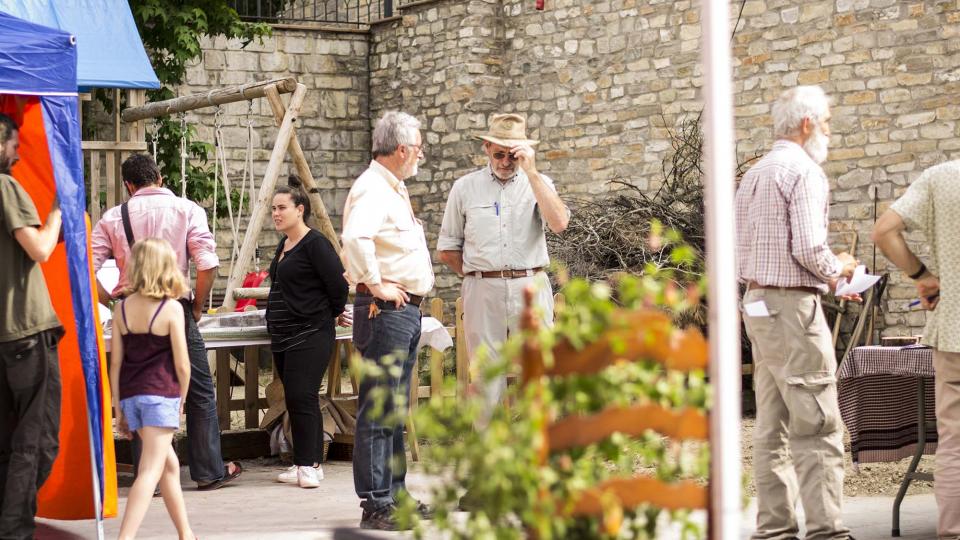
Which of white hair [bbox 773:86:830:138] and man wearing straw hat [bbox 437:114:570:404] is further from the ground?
white hair [bbox 773:86:830:138]

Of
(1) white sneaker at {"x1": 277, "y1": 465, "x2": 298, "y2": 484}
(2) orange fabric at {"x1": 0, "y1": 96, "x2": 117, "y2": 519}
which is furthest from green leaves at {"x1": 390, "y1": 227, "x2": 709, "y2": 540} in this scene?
(1) white sneaker at {"x1": 277, "y1": 465, "x2": 298, "y2": 484}

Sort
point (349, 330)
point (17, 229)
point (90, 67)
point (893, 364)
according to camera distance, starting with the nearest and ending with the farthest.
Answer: point (17, 229) → point (893, 364) → point (349, 330) → point (90, 67)

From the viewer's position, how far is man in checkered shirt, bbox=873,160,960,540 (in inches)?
194

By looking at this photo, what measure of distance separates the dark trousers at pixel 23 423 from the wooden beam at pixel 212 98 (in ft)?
12.7

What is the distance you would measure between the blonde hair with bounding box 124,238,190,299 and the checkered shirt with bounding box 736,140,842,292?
88.4 inches

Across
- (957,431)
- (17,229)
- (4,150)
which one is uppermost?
(4,150)

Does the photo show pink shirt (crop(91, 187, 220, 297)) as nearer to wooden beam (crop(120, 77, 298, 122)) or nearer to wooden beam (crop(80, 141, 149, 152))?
wooden beam (crop(120, 77, 298, 122))

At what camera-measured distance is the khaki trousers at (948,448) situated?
195 inches

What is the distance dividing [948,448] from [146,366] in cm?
307

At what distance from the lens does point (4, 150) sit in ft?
16.5

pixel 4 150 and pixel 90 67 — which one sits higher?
pixel 90 67

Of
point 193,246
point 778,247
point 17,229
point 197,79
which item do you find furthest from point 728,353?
point 197,79

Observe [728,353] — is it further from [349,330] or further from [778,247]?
[349,330]

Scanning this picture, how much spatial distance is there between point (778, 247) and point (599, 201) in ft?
24.6
